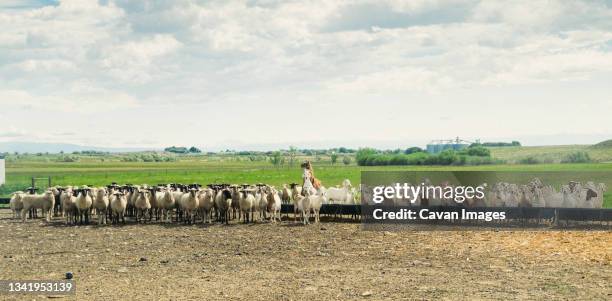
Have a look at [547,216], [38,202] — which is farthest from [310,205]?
[38,202]

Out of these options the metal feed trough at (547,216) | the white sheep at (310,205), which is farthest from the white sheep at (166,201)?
the metal feed trough at (547,216)

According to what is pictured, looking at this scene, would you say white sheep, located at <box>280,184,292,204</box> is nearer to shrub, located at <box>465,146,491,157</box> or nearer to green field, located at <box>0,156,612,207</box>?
green field, located at <box>0,156,612,207</box>

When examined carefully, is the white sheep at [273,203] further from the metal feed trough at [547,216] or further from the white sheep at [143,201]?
the white sheep at [143,201]

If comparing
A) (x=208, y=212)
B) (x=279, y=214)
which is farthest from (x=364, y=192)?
(x=208, y=212)

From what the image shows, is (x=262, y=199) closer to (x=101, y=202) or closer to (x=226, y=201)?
(x=226, y=201)

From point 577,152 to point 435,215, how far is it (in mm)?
101533

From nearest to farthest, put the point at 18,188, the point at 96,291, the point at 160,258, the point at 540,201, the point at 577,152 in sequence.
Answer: the point at 96,291, the point at 160,258, the point at 540,201, the point at 18,188, the point at 577,152

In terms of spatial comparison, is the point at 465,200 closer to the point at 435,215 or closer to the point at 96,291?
the point at 435,215

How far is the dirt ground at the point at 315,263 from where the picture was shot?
12.1 metres

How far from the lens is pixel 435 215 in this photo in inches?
935

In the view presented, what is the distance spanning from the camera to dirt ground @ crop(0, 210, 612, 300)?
39.9 feet

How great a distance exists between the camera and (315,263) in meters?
15.3

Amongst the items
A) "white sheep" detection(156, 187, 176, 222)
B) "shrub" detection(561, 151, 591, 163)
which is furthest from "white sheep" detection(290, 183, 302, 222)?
"shrub" detection(561, 151, 591, 163)

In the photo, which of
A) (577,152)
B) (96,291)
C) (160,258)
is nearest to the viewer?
(96,291)
